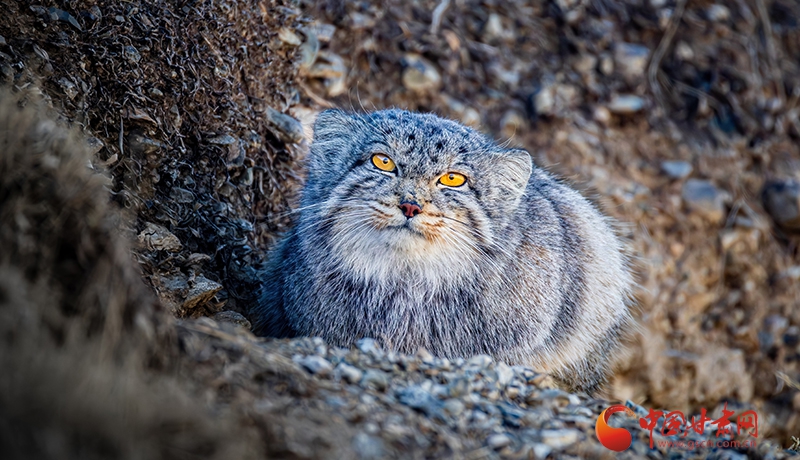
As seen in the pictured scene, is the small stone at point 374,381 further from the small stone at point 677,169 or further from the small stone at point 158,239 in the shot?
the small stone at point 677,169

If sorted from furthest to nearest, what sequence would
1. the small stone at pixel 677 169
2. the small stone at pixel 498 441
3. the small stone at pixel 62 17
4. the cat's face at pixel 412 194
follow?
the small stone at pixel 677 169
the small stone at pixel 62 17
the cat's face at pixel 412 194
the small stone at pixel 498 441

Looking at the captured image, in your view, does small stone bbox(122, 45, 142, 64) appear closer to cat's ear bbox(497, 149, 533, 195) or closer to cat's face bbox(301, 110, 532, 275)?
cat's face bbox(301, 110, 532, 275)

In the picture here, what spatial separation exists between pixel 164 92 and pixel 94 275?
254cm

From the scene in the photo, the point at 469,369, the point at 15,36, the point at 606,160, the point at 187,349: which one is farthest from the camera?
the point at 606,160

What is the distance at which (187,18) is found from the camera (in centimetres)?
472

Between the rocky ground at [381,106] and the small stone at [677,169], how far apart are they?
0.02m

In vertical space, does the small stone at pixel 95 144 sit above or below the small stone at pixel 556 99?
above

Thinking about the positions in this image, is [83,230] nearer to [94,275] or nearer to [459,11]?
[94,275]

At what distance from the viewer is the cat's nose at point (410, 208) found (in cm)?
369

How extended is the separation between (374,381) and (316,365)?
254 mm

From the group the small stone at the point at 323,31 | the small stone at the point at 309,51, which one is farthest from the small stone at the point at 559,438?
the small stone at the point at 323,31

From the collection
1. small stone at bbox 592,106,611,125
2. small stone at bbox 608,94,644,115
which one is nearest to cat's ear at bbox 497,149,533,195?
small stone at bbox 592,106,611,125

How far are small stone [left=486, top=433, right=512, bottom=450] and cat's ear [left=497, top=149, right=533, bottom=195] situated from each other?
6.05 ft

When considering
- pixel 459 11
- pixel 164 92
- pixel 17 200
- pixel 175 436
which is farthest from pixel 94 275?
pixel 459 11
